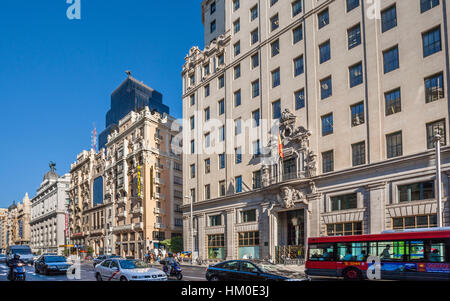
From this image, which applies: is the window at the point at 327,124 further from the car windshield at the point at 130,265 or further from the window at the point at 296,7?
the car windshield at the point at 130,265

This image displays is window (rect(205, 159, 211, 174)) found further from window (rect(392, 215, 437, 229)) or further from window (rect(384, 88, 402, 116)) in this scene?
window (rect(392, 215, 437, 229))

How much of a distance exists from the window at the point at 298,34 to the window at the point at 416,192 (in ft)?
58.5

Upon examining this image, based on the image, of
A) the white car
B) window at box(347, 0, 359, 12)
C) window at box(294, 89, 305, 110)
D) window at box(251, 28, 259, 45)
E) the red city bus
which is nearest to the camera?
the white car

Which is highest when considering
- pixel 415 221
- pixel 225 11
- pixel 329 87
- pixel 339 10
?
pixel 225 11

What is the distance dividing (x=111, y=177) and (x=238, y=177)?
155 feet

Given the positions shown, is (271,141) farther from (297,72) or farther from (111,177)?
(111,177)

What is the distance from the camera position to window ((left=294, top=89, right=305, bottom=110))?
4044 centimetres

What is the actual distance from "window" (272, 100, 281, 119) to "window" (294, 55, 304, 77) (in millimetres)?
3444

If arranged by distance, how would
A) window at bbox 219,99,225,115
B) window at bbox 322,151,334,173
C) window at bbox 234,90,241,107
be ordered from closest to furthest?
window at bbox 322,151,334,173 < window at bbox 234,90,241,107 < window at bbox 219,99,225,115

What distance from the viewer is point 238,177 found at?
4747cm

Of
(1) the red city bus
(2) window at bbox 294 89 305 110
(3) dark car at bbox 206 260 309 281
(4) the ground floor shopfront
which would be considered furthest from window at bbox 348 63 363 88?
(3) dark car at bbox 206 260 309 281

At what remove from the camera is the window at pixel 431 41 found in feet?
98.8

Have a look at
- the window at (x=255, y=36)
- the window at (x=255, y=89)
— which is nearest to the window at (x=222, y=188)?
the window at (x=255, y=89)
